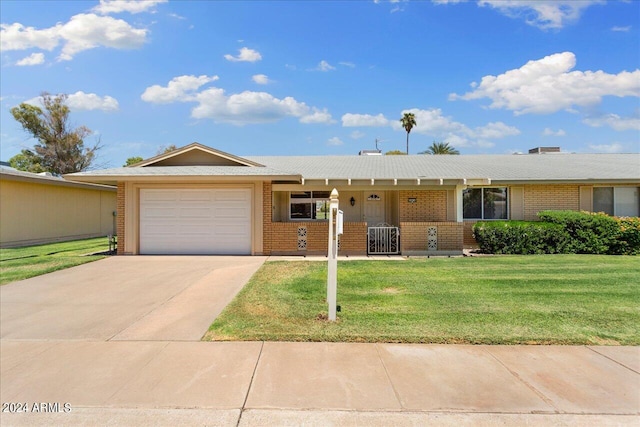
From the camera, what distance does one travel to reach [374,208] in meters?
15.9

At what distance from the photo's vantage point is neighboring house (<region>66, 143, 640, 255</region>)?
1268 centimetres

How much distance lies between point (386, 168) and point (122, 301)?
11702mm

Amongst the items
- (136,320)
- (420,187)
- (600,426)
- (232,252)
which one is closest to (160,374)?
(136,320)

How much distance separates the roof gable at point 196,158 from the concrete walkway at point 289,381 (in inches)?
348

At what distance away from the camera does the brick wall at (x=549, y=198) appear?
14.8m

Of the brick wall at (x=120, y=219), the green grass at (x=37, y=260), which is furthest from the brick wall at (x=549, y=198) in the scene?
the green grass at (x=37, y=260)

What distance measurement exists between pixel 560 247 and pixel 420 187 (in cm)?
508

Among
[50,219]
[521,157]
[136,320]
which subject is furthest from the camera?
[521,157]

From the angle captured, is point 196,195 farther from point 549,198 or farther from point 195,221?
point 549,198

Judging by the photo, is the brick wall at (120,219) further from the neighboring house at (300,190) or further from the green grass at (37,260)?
the green grass at (37,260)

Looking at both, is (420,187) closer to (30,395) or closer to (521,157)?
(521,157)

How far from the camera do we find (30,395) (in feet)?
12.1

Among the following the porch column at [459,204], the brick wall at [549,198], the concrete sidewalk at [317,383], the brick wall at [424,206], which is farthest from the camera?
the brick wall at [549,198]

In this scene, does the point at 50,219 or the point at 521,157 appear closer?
the point at 50,219
